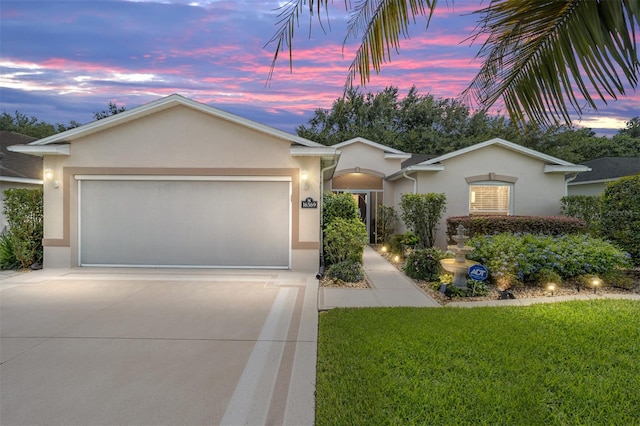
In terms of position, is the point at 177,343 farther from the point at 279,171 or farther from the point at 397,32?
the point at 279,171

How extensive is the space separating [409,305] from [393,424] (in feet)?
11.9

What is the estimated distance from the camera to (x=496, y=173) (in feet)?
43.1

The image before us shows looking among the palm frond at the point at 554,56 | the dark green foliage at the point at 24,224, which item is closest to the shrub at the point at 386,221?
the dark green foliage at the point at 24,224

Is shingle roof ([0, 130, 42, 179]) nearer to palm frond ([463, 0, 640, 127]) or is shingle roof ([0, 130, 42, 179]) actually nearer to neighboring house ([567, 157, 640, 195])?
palm frond ([463, 0, 640, 127])

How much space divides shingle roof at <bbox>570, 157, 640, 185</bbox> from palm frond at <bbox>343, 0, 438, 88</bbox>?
18.0 meters

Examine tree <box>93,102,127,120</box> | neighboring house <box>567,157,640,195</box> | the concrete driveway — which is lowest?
the concrete driveway

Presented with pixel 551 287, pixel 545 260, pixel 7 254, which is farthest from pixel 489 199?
pixel 7 254

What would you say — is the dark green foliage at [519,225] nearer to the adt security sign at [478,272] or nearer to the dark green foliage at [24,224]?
the adt security sign at [478,272]

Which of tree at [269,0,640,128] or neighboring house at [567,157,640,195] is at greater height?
neighboring house at [567,157,640,195]

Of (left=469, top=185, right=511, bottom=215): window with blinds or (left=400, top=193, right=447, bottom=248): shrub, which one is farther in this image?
(left=469, top=185, right=511, bottom=215): window with blinds

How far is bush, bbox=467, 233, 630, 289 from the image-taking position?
7.47m

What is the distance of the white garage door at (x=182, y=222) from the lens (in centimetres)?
948

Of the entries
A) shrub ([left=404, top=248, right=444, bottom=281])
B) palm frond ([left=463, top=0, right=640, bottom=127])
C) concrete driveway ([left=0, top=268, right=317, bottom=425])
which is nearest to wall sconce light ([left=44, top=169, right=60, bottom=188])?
concrete driveway ([left=0, top=268, right=317, bottom=425])

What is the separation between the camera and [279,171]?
30.2ft
